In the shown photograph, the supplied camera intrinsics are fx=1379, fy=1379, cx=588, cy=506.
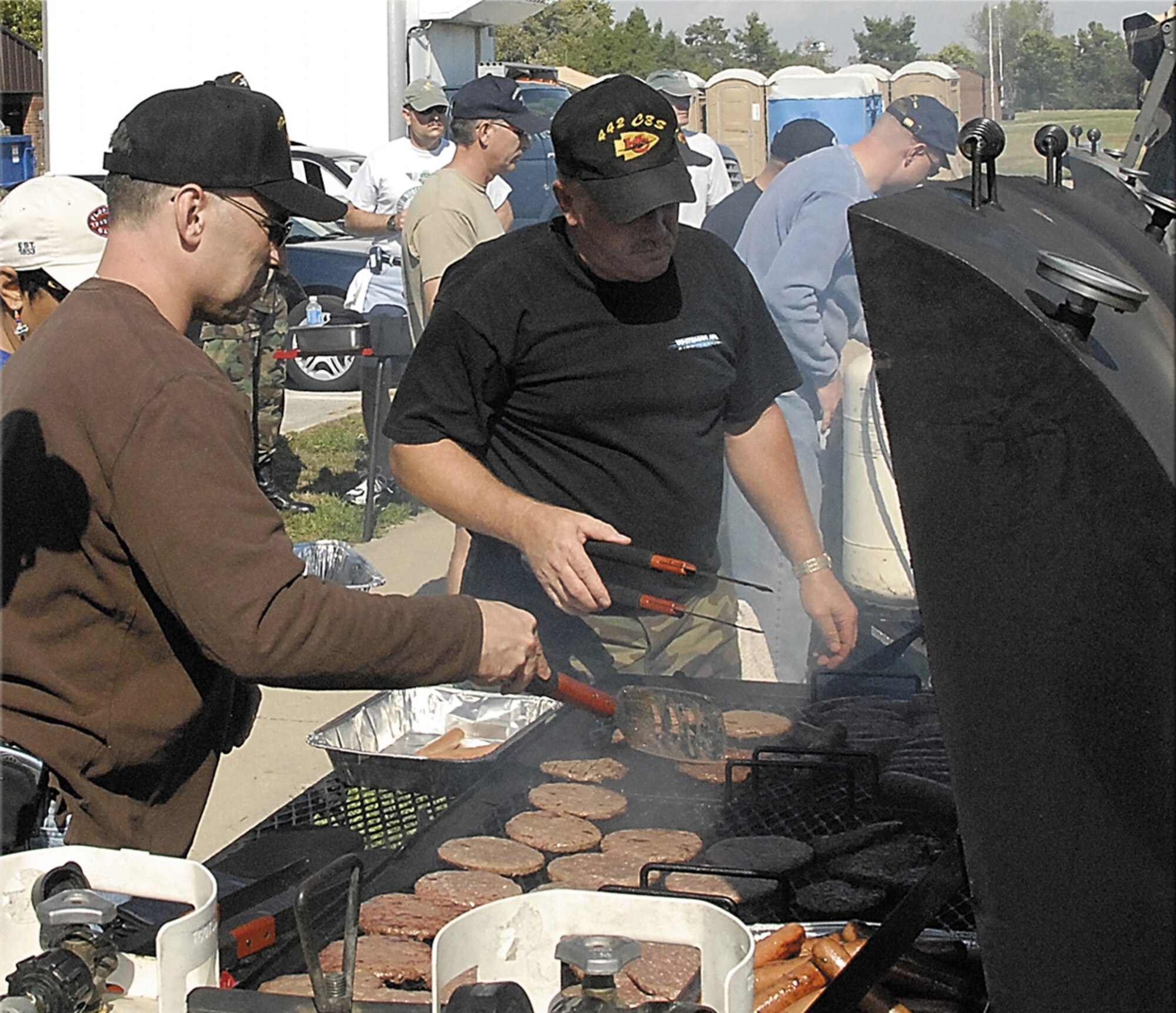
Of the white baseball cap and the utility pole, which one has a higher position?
the utility pole

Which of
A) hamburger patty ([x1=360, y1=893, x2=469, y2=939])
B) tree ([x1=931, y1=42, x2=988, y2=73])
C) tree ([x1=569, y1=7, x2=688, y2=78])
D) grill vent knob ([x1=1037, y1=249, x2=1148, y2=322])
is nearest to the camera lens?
grill vent knob ([x1=1037, y1=249, x2=1148, y2=322])

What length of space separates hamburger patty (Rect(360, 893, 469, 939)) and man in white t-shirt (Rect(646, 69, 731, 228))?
5743mm

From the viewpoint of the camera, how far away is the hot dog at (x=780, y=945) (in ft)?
6.72

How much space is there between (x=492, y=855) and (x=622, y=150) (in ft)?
4.79

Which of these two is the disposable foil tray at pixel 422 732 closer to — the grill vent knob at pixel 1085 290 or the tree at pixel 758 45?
the grill vent knob at pixel 1085 290

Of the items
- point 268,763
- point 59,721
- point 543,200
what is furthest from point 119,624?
point 543,200

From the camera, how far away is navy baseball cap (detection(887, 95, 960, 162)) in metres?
5.11

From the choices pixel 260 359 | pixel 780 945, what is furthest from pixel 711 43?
pixel 780 945

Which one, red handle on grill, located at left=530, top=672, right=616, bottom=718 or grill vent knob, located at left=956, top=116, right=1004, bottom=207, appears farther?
red handle on grill, located at left=530, top=672, right=616, bottom=718

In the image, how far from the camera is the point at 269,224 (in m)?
2.13

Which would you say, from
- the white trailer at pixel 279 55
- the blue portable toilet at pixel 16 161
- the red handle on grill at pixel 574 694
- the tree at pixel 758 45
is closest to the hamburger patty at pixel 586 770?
the red handle on grill at pixel 574 694

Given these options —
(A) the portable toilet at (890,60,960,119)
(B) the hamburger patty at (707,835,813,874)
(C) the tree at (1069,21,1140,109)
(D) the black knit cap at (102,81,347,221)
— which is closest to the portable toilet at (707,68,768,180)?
(A) the portable toilet at (890,60,960,119)

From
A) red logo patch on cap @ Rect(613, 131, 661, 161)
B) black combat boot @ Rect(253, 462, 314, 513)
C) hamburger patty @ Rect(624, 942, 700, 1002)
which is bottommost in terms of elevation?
black combat boot @ Rect(253, 462, 314, 513)

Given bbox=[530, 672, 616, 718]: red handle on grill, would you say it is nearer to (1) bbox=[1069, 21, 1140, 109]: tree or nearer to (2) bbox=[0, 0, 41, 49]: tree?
(1) bbox=[1069, 21, 1140, 109]: tree
